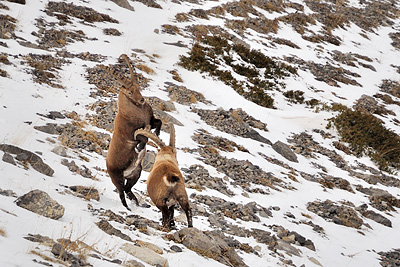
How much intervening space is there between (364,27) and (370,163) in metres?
21.1

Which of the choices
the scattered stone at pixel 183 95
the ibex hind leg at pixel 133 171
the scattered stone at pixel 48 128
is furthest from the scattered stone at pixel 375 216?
the scattered stone at pixel 48 128

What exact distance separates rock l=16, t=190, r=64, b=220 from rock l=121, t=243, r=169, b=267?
0.88 m

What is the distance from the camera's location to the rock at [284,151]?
11922mm

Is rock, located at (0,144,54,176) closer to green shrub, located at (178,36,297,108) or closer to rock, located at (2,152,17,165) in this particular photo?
rock, located at (2,152,17,165)

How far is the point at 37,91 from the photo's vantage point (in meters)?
8.99

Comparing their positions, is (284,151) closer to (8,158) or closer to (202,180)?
(202,180)

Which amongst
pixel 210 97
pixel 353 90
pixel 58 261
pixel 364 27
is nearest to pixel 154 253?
pixel 58 261

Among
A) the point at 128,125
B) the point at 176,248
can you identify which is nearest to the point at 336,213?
the point at 176,248

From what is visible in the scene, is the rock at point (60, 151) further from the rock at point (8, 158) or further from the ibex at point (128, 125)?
the ibex at point (128, 125)

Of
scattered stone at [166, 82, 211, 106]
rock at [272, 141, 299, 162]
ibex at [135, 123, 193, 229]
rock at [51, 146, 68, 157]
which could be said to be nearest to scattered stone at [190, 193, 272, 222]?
ibex at [135, 123, 193, 229]

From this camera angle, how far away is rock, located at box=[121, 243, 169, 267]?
12.1ft

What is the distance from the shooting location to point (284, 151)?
1201 cm

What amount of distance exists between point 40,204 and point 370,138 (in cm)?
1444

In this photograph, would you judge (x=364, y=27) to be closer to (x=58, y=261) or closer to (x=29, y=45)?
(x=29, y=45)
